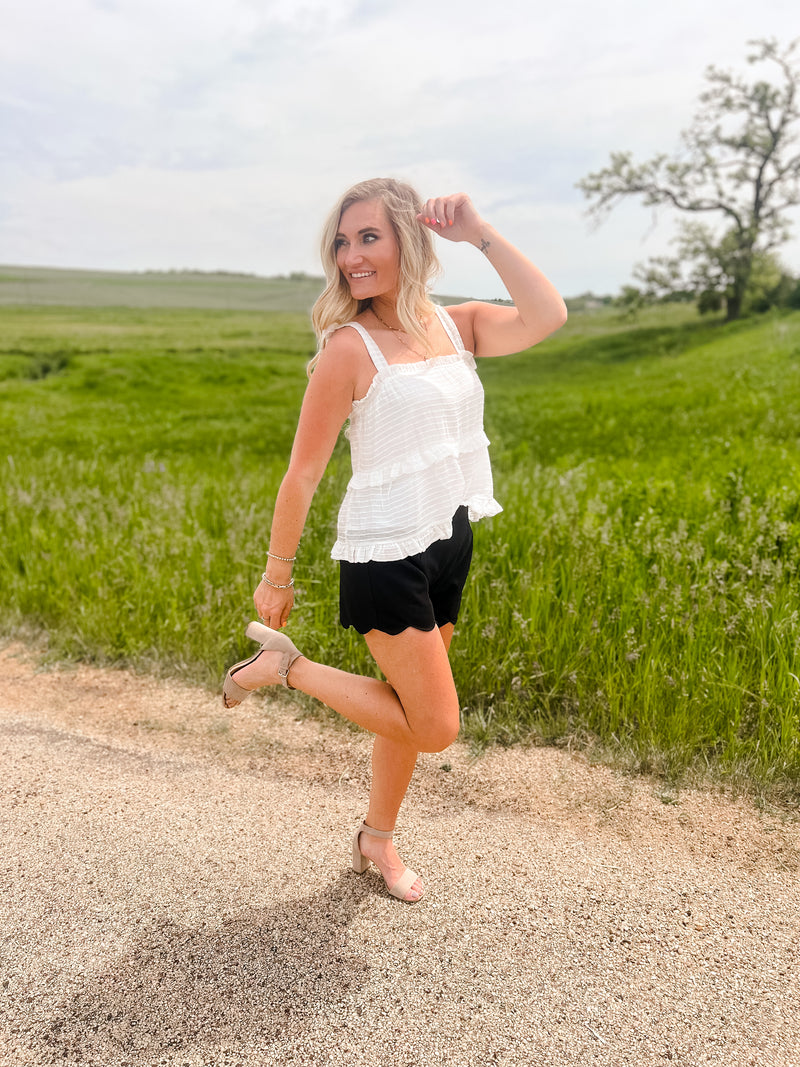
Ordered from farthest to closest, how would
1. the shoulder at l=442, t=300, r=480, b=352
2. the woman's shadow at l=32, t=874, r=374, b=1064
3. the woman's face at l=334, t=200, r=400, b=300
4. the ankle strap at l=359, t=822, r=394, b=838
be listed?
1. the ankle strap at l=359, t=822, r=394, b=838
2. the shoulder at l=442, t=300, r=480, b=352
3. the woman's face at l=334, t=200, r=400, b=300
4. the woman's shadow at l=32, t=874, r=374, b=1064

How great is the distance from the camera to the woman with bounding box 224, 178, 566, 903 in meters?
2.26

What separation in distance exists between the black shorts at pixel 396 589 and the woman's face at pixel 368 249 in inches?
30.7

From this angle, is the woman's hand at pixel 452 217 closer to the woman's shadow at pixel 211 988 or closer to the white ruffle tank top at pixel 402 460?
the white ruffle tank top at pixel 402 460

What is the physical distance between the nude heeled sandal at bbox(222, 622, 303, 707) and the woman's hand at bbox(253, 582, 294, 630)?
17cm

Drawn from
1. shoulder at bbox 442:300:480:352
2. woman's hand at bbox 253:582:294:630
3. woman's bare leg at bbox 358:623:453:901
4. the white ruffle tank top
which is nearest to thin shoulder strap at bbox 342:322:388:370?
the white ruffle tank top

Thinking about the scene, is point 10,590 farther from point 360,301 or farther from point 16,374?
point 16,374

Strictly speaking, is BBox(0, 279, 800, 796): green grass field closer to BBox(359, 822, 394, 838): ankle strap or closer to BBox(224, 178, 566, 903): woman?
BBox(359, 822, 394, 838): ankle strap

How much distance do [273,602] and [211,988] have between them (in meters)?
1.18

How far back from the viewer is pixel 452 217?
2348 mm

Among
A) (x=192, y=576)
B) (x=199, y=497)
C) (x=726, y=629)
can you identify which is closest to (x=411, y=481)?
(x=726, y=629)

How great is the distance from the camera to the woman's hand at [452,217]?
92.6 inches

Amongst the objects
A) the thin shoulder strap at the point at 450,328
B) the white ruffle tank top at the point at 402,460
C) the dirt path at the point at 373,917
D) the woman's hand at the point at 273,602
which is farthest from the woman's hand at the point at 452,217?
the dirt path at the point at 373,917

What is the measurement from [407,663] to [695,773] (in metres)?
1.73

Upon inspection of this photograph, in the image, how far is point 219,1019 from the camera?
2.23 metres
